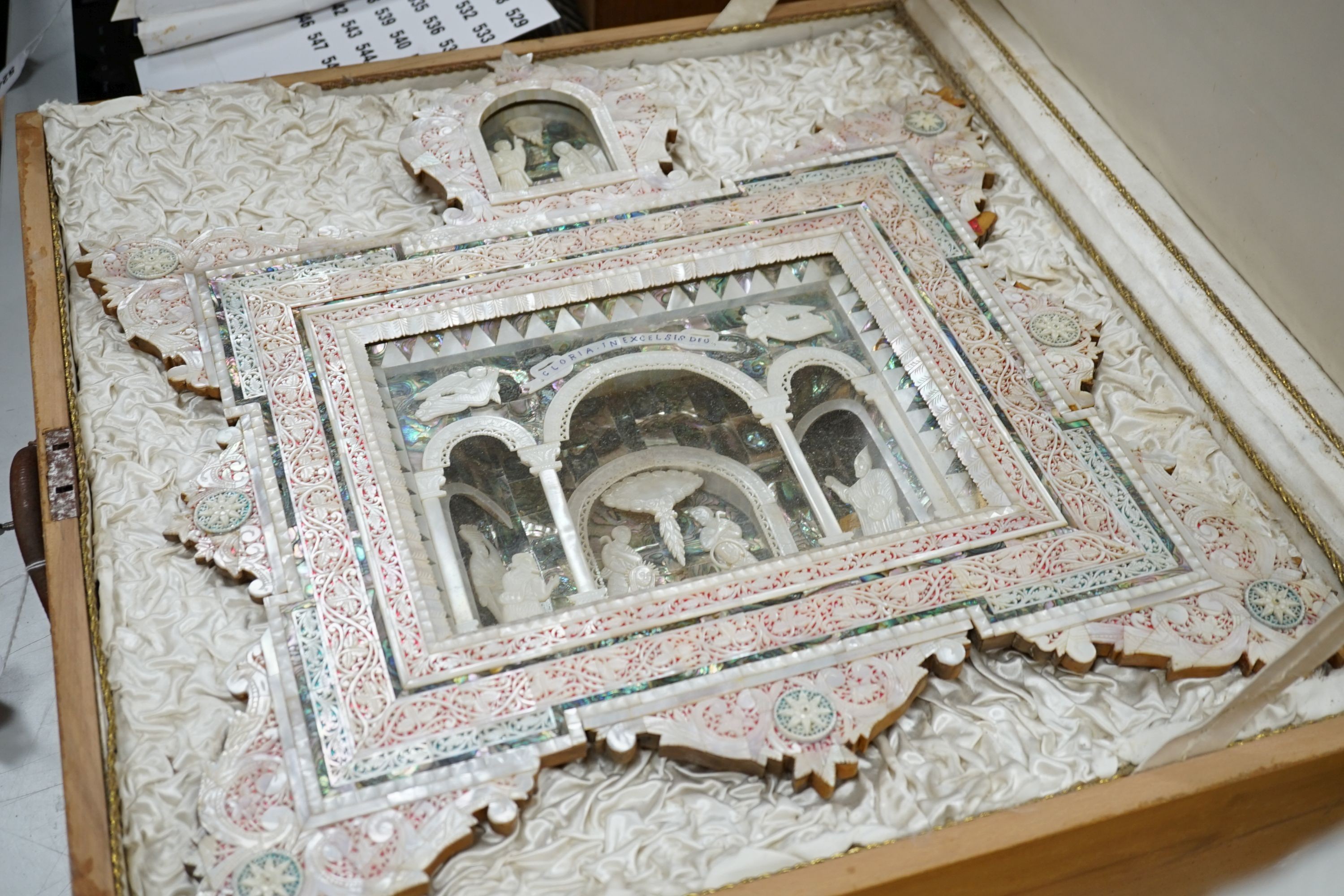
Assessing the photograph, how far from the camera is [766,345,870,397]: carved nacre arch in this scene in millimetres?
3273

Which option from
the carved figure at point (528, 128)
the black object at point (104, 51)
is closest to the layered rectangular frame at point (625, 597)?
the carved figure at point (528, 128)

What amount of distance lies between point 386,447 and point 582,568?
53cm

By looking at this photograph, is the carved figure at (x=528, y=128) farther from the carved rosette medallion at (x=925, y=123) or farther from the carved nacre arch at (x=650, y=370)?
the carved rosette medallion at (x=925, y=123)

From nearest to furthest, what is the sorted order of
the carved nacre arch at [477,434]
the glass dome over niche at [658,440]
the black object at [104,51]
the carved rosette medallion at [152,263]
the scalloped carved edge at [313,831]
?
the scalloped carved edge at [313,831] → the glass dome over niche at [658,440] → the carved nacre arch at [477,434] → the carved rosette medallion at [152,263] → the black object at [104,51]

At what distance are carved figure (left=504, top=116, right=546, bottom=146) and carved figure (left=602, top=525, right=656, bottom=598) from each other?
134 centimetres

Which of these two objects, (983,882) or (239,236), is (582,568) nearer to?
(983,882)

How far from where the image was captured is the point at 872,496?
10.1 ft

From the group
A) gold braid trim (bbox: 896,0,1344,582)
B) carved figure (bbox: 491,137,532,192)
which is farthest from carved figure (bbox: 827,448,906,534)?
carved figure (bbox: 491,137,532,192)

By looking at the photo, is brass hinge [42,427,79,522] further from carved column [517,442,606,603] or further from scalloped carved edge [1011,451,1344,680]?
scalloped carved edge [1011,451,1344,680]

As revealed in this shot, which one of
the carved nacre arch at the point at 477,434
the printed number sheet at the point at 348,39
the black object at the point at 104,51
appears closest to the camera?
the carved nacre arch at the point at 477,434

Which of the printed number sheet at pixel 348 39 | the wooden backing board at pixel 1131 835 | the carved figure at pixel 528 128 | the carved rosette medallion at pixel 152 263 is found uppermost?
the printed number sheet at pixel 348 39

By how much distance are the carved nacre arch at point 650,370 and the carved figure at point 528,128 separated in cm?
89

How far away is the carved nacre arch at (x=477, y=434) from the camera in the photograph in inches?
122

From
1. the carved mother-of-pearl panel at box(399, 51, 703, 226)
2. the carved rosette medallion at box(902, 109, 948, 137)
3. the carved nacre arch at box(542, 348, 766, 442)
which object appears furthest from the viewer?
the carved rosette medallion at box(902, 109, 948, 137)
